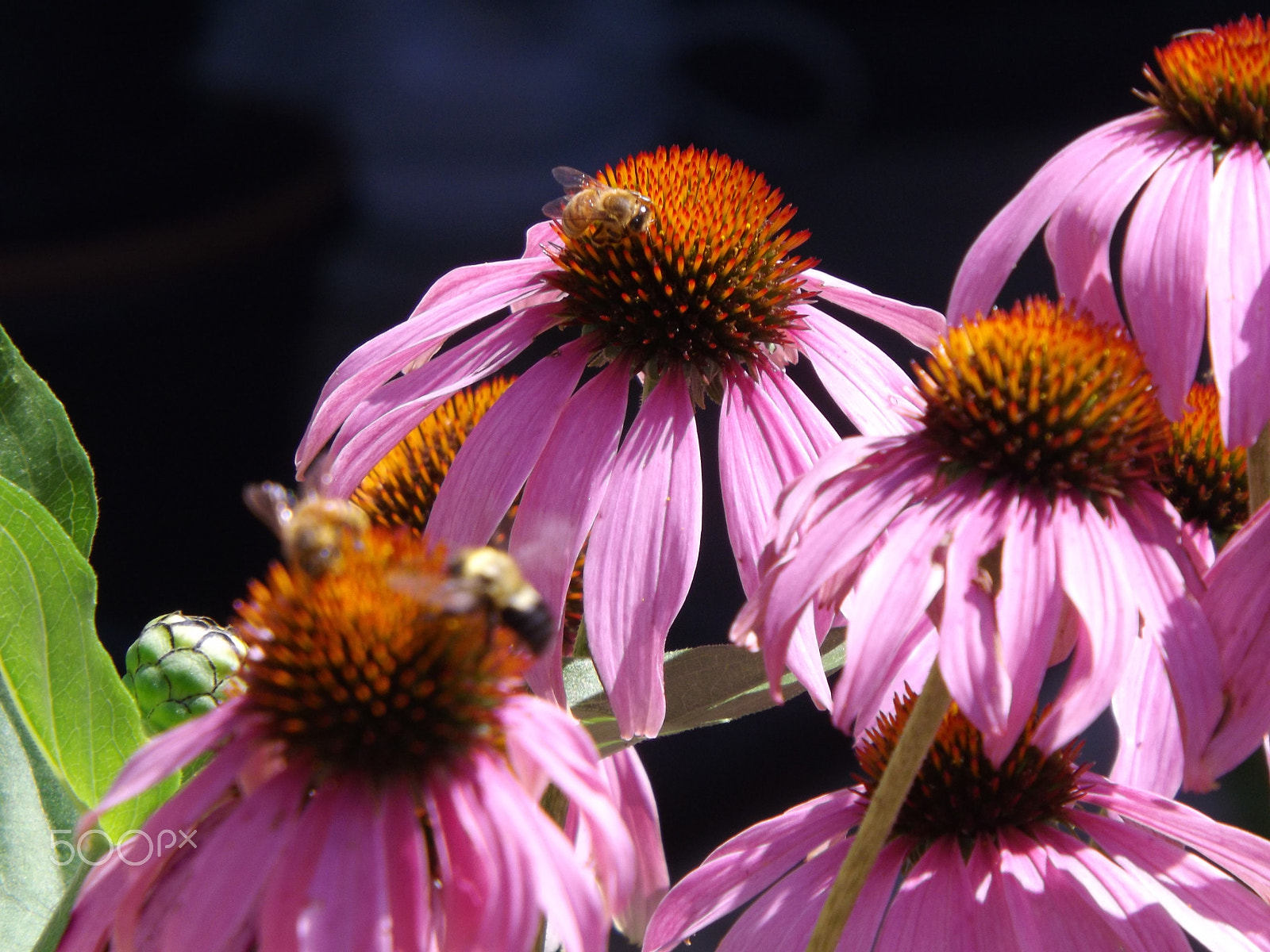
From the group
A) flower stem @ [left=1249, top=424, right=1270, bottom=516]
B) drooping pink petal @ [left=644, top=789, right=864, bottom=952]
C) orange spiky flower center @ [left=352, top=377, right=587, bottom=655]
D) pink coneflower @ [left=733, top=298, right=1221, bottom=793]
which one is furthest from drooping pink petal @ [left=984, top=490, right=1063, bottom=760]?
orange spiky flower center @ [left=352, top=377, right=587, bottom=655]

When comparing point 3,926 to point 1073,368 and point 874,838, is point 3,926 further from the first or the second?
point 1073,368

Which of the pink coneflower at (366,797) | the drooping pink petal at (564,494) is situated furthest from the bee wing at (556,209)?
the pink coneflower at (366,797)

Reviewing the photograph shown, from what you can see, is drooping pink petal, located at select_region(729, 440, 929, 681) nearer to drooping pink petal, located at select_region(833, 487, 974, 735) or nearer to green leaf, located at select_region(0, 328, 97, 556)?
drooping pink petal, located at select_region(833, 487, 974, 735)

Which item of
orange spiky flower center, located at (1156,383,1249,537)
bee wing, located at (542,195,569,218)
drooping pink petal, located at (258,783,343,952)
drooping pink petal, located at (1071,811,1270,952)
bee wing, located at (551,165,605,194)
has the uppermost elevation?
bee wing, located at (551,165,605,194)

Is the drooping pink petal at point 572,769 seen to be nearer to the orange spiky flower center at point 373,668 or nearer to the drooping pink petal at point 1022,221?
the orange spiky flower center at point 373,668

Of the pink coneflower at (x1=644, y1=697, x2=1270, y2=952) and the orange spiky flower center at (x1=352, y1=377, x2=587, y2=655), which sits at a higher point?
the orange spiky flower center at (x1=352, y1=377, x2=587, y2=655)

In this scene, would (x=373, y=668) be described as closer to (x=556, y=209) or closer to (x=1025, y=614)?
(x=1025, y=614)
